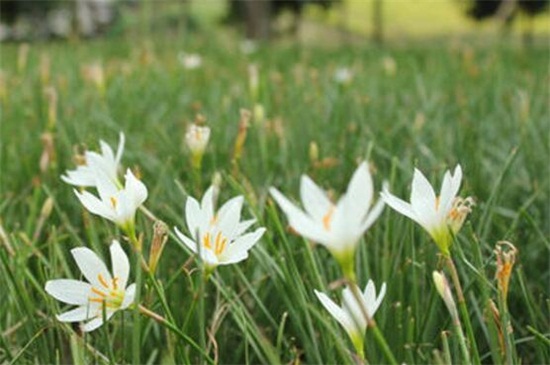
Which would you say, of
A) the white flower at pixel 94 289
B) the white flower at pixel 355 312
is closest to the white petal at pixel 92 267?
the white flower at pixel 94 289

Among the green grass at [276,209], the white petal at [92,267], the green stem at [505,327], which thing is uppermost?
the white petal at [92,267]

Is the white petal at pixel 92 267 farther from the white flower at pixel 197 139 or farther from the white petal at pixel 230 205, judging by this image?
the white flower at pixel 197 139

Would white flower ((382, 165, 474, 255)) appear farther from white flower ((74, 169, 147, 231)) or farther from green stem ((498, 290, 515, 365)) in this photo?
white flower ((74, 169, 147, 231))

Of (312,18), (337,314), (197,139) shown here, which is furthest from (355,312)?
(312,18)

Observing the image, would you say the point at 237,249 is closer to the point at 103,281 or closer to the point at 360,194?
Answer: the point at 103,281

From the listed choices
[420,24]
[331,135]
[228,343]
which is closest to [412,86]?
[331,135]

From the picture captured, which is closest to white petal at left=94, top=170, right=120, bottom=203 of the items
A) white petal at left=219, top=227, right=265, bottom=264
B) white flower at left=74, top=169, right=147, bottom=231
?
white flower at left=74, top=169, right=147, bottom=231

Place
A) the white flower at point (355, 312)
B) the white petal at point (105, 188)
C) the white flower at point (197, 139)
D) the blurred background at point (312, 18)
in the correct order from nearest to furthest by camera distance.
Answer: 1. the white flower at point (355, 312)
2. the white petal at point (105, 188)
3. the white flower at point (197, 139)
4. the blurred background at point (312, 18)
